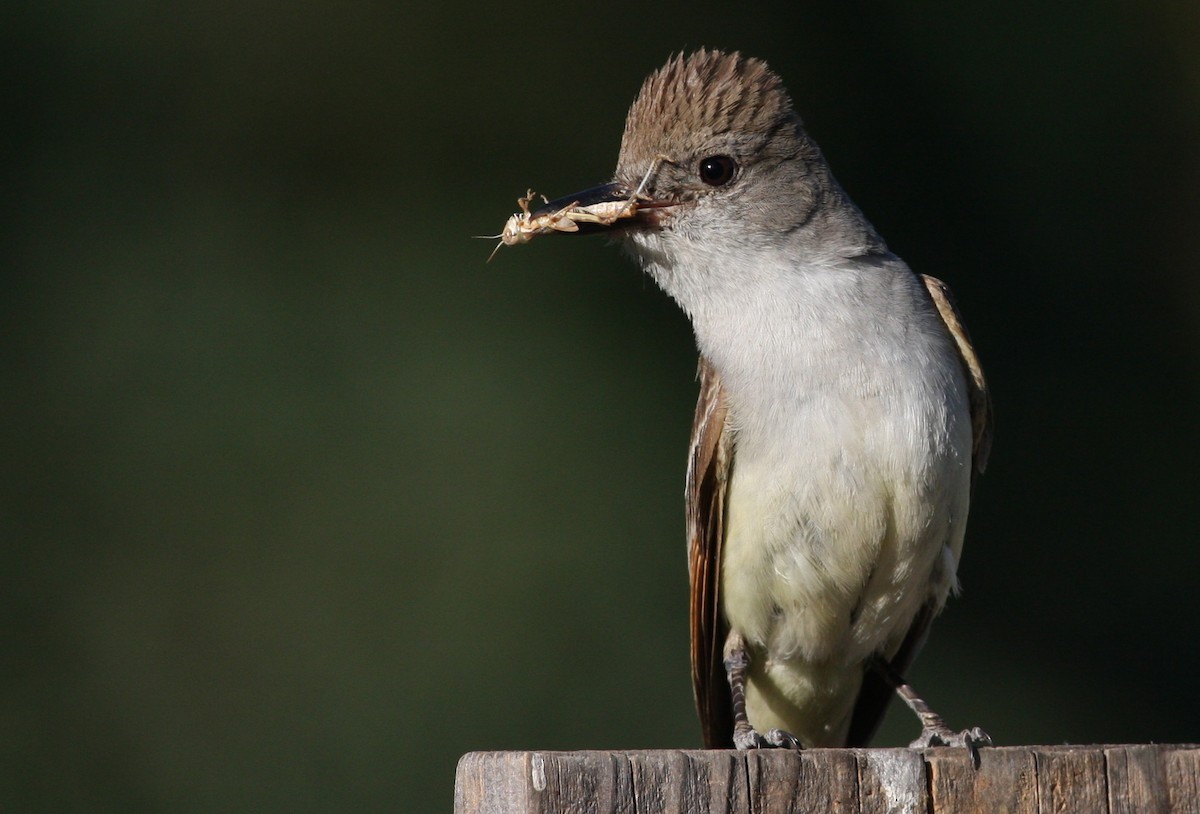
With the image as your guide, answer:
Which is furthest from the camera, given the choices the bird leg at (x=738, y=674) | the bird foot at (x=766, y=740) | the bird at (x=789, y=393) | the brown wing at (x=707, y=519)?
the brown wing at (x=707, y=519)

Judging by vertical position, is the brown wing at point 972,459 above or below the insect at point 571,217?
below

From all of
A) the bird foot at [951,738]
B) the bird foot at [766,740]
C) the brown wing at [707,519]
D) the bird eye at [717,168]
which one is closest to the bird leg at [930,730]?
the bird foot at [951,738]

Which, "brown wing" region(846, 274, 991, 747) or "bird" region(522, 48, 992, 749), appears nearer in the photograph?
"bird" region(522, 48, 992, 749)

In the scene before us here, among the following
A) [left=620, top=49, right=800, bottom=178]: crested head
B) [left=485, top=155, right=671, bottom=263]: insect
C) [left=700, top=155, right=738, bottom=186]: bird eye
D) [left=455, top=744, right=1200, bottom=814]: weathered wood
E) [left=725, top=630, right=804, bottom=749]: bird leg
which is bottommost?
[left=725, top=630, right=804, bottom=749]: bird leg

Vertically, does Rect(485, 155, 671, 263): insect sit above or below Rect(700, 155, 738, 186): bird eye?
below

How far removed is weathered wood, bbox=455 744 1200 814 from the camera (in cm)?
222

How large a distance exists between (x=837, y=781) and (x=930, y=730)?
968 millimetres

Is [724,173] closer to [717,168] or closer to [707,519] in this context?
[717,168]

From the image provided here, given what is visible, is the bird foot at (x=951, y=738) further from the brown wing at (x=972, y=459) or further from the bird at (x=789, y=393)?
the brown wing at (x=972, y=459)

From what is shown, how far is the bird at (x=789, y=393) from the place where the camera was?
343cm

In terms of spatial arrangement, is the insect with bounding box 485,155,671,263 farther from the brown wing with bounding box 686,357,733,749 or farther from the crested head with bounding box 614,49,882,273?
the brown wing with bounding box 686,357,733,749

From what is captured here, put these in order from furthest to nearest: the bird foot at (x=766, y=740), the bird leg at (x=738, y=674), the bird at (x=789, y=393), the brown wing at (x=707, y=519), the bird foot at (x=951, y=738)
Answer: the brown wing at (x=707, y=519), the bird leg at (x=738, y=674), the bird at (x=789, y=393), the bird foot at (x=766, y=740), the bird foot at (x=951, y=738)

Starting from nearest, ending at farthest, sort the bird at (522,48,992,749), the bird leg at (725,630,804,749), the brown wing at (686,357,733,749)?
1. the bird at (522,48,992,749)
2. the bird leg at (725,630,804,749)
3. the brown wing at (686,357,733,749)

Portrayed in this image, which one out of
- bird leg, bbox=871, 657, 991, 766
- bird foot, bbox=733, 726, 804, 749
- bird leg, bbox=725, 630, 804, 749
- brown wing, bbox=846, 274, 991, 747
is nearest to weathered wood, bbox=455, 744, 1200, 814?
bird leg, bbox=871, 657, 991, 766
